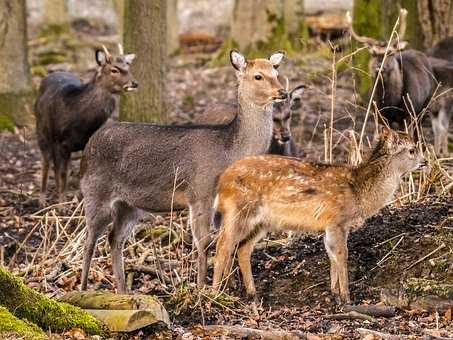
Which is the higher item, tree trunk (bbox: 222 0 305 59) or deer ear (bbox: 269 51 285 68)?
deer ear (bbox: 269 51 285 68)

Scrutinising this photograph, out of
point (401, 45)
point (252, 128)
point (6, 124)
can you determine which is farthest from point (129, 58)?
point (252, 128)

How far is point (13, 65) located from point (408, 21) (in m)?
6.56

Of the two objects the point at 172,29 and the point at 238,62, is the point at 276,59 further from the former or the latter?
the point at 172,29

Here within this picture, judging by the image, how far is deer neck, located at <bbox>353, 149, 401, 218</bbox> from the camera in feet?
28.7

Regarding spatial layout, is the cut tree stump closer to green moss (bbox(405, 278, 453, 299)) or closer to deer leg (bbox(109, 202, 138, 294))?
green moss (bbox(405, 278, 453, 299))

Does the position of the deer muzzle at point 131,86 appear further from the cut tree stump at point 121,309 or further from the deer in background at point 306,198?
the cut tree stump at point 121,309

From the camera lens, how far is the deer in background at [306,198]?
8.62m

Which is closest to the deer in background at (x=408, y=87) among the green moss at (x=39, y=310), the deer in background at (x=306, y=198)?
the deer in background at (x=306, y=198)

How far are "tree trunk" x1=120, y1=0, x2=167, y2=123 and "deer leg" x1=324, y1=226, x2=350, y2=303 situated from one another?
670 cm

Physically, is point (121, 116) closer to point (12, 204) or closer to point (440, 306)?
point (12, 204)

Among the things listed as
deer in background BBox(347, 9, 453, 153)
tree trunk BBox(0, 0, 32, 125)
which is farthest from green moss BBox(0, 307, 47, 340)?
tree trunk BBox(0, 0, 32, 125)

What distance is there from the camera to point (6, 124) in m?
17.4

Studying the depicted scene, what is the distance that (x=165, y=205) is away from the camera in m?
9.62

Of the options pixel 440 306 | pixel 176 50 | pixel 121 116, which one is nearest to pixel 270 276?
pixel 440 306
